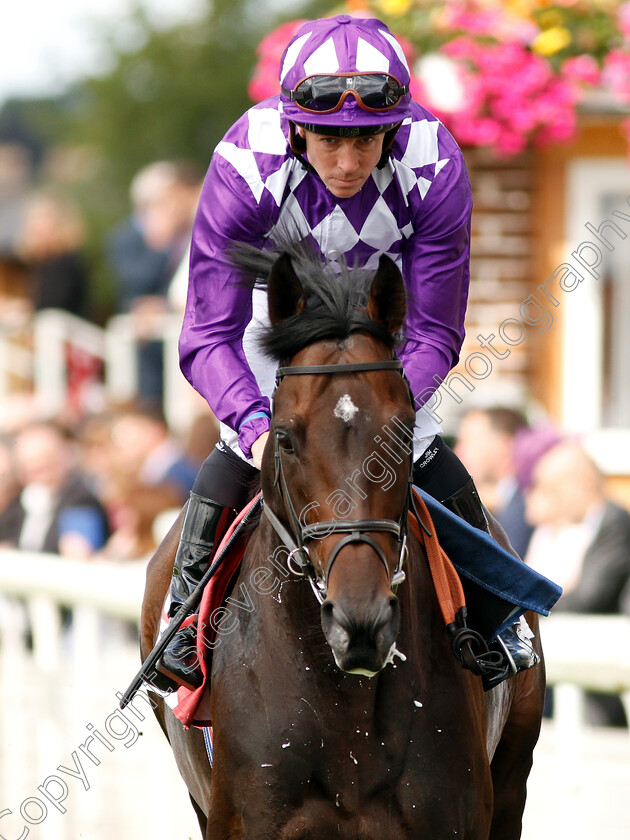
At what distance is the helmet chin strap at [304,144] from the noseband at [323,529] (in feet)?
2.30

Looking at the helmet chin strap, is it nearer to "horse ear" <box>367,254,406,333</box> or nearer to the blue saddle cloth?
"horse ear" <box>367,254,406,333</box>

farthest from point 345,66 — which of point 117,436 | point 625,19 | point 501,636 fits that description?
point 117,436

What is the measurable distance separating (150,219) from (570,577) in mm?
5450

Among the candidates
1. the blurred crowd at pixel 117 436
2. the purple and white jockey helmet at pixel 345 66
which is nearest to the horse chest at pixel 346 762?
the purple and white jockey helmet at pixel 345 66

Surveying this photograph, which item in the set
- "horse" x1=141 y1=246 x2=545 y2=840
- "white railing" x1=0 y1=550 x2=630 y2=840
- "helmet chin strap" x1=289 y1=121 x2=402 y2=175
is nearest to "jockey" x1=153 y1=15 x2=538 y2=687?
"helmet chin strap" x1=289 y1=121 x2=402 y2=175

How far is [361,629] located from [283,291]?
2.89ft

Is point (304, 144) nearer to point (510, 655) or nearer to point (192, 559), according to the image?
point (192, 559)

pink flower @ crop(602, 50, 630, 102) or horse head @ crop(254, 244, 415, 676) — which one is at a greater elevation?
pink flower @ crop(602, 50, 630, 102)

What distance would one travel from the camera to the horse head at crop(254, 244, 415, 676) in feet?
8.21

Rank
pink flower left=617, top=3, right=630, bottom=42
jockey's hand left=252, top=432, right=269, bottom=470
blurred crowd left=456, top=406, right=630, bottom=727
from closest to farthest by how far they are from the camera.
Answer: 1. jockey's hand left=252, top=432, right=269, bottom=470
2. blurred crowd left=456, top=406, right=630, bottom=727
3. pink flower left=617, top=3, right=630, bottom=42

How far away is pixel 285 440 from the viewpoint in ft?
8.90

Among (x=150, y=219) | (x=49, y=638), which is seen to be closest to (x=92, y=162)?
(x=150, y=219)

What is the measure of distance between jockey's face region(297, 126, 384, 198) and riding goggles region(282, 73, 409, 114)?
80 mm

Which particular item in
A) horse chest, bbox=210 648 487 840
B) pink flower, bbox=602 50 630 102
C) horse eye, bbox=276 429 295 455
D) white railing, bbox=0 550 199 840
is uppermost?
pink flower, bbox=602 50 630 102
